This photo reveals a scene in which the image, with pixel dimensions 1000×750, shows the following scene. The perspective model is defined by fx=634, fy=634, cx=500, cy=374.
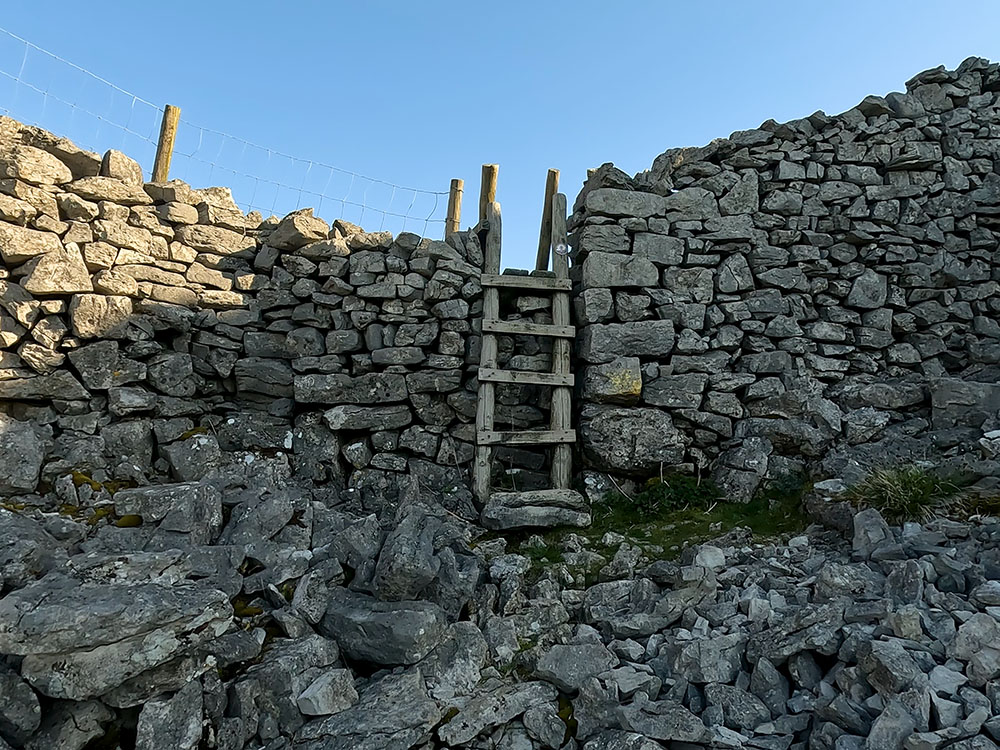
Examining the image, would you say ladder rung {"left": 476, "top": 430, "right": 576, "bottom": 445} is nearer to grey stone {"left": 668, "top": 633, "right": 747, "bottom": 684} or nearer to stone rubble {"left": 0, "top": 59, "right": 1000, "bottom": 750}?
stone rubble {"left": 0, "top": 59, "right": 1000, "bottom": 750}

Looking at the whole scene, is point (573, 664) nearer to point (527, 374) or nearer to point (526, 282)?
point (527, 374)

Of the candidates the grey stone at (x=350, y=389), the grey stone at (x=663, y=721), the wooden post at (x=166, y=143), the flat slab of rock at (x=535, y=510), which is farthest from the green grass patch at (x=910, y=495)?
the wooden post at (x=166, y=143)

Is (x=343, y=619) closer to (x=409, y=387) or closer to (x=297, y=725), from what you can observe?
(x=297, y=725)

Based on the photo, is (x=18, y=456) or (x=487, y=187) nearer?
(x=18, y=456)

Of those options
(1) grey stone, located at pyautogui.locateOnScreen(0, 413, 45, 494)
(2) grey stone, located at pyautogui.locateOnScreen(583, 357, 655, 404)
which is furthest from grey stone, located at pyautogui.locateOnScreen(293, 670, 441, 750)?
(2) grey stone, located at pyautogui.locateOnScreen(583, 357, 655, 404)

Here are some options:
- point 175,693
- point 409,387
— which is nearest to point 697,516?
point 409,387

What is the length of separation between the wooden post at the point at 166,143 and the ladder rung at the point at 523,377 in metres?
3.99

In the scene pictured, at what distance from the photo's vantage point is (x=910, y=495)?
4.93m

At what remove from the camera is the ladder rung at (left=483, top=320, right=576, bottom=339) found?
6.68m

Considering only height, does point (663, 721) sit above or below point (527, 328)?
below

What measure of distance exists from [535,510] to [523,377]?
143cm

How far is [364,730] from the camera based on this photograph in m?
3.45

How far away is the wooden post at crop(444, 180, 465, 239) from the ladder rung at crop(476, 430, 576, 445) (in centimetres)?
288

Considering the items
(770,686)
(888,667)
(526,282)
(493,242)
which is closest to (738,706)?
(770,686)
